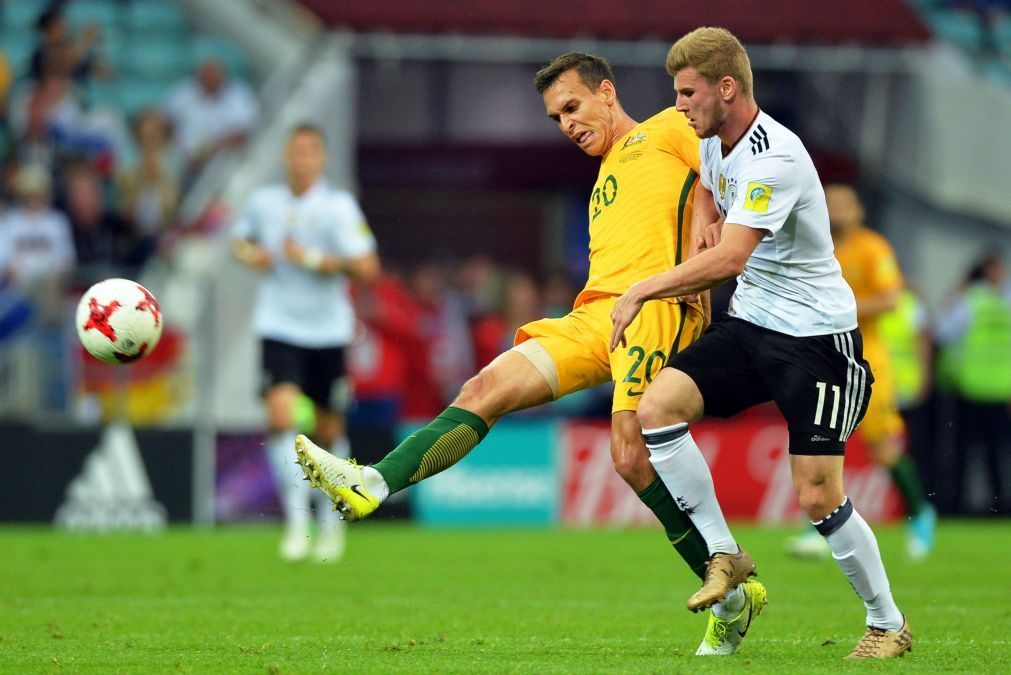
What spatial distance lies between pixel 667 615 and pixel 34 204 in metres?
9.41

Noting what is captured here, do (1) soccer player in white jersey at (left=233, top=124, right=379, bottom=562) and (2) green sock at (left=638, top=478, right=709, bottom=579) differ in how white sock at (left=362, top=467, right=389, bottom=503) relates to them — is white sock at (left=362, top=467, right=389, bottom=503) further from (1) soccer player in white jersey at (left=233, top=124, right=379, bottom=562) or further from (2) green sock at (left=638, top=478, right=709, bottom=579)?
(1) soccer player in white jersey at (left=233, top=124, right=379, bottom=562)

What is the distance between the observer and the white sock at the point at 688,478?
631cm

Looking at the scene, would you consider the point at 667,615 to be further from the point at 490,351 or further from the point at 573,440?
the point at 490,351

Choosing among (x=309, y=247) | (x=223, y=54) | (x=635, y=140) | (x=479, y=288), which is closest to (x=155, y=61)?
(x=223, y=54)

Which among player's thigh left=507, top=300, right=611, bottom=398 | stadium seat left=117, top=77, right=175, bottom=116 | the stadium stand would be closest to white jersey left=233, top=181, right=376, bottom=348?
player's thigh left=507, top=300, right=611, bottom=398

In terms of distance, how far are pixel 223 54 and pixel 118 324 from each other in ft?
37.9

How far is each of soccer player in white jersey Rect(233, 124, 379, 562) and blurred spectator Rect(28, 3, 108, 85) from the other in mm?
6613

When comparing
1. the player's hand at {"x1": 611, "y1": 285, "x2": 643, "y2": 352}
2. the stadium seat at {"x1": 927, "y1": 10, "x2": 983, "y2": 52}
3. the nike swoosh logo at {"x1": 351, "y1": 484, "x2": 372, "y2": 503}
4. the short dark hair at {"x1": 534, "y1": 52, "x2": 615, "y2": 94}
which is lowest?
the nike swoosh logo at {"x1": 351, "y1": 484, "x2": 372, "y2": 503}

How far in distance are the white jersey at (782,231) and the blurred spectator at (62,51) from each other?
481 inches

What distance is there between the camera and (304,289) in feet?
37.1

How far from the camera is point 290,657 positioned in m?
6.13

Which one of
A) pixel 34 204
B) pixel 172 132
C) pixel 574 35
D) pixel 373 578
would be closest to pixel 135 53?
pixel 172 132

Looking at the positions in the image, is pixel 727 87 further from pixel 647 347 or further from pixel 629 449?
pixel 629 449

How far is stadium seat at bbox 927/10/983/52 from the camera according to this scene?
1966 centimetres
